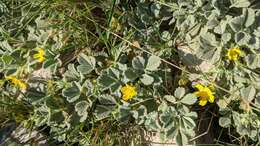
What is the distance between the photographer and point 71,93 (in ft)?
9.84

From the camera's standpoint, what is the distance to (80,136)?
3129 millimetres

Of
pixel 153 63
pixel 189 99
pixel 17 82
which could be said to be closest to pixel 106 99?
pixel 153 63

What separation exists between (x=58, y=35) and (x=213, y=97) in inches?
44.2

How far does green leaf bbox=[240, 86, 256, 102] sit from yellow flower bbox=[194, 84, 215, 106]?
177mm

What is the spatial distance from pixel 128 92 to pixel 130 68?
0.16 metres

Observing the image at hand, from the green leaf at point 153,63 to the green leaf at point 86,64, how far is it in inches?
13.9

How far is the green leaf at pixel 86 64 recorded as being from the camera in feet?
9.88

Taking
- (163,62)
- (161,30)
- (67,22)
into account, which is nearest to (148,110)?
(163,62)

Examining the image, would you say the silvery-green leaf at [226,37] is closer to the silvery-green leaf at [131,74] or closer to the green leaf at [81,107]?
the silvery-green leaf at [131,74]

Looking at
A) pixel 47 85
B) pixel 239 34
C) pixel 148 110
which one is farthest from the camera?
pixel 47 85

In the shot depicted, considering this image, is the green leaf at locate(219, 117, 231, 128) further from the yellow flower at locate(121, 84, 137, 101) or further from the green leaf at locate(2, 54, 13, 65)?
the green leaf at locate(2, 54, 13, 65)

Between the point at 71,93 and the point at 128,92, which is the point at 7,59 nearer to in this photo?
the point at 71,93

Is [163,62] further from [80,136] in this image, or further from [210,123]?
[80,136]

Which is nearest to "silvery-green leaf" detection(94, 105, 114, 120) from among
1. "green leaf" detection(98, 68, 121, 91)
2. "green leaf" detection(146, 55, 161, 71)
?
"green leaf" detection(98, 68, 121, 91)
